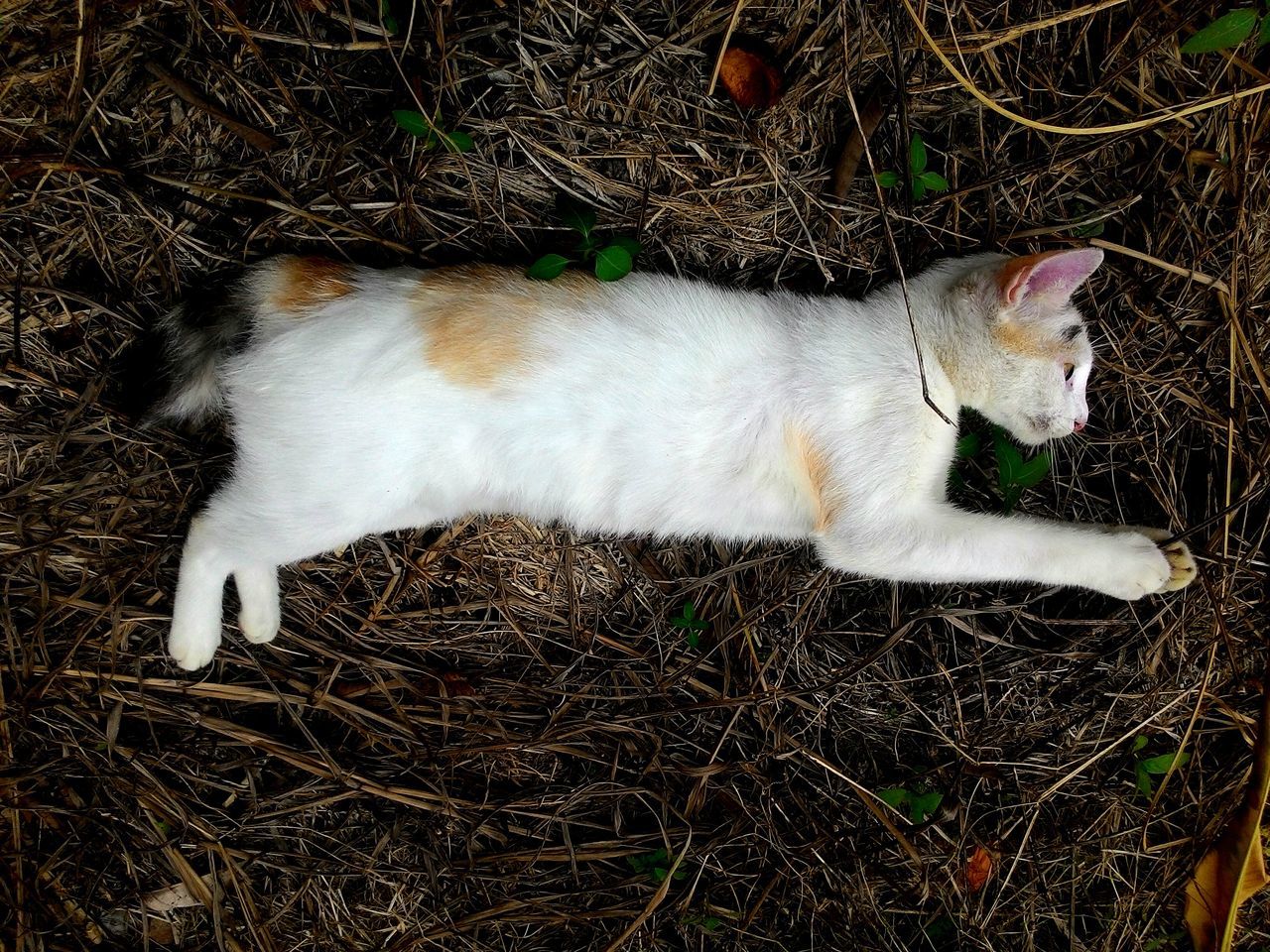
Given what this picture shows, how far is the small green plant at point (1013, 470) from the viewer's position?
2297 millimetres

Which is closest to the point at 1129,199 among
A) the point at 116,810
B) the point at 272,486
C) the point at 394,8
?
the point at 394,8

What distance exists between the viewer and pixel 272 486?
6.64ft

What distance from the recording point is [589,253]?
2.24 meters

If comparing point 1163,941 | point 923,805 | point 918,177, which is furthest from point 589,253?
point 1163,941

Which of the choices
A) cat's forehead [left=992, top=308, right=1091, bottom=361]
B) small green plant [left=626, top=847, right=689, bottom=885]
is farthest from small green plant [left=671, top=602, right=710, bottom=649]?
cat's forehead [left=992, top=308, right=1091, bottom=361]

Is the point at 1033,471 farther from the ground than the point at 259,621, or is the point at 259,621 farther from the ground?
the point at 1033,471

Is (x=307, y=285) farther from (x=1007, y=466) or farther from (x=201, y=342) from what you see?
(x=1007, y=466)

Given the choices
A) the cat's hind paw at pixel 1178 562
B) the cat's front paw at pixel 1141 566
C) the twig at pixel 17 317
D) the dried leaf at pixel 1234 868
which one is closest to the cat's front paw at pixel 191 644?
the twig at pixel 17 317

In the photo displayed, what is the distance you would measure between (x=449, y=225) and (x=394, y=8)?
1.99 ft

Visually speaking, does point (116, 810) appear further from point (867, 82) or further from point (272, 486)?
point (867, 82)

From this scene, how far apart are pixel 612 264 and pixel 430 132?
0.63 metres

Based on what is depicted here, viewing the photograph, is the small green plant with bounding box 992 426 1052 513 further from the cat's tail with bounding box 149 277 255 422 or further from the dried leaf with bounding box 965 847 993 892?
the cat's tail with bounding box 149 277 255 422

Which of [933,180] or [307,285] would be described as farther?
[933,180]

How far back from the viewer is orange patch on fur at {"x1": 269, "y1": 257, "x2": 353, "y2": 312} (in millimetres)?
2045
